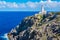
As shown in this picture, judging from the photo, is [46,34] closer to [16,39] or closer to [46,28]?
[46,28]

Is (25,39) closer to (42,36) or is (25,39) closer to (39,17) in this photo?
(42,36)

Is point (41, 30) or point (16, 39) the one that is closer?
point (41, 30)

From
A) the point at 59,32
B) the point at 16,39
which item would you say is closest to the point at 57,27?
the point at 59,32

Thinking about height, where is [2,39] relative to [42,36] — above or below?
below

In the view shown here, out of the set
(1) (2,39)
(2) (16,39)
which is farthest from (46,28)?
(1) (2,39)

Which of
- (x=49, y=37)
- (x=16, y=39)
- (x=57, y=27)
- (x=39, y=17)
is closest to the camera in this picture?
(x=49, y=37)

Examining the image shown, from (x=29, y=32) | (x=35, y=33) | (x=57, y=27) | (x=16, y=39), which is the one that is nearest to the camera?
(x=57, y=27)

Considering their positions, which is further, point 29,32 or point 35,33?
point 29,32

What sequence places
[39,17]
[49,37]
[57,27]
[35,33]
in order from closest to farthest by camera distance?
[49,37], [57,27], [35,33], [39,17]

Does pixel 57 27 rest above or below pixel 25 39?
above

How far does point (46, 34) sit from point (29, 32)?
63.7 feet

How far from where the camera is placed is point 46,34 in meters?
116

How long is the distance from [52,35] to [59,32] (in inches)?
191

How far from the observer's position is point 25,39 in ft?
443
